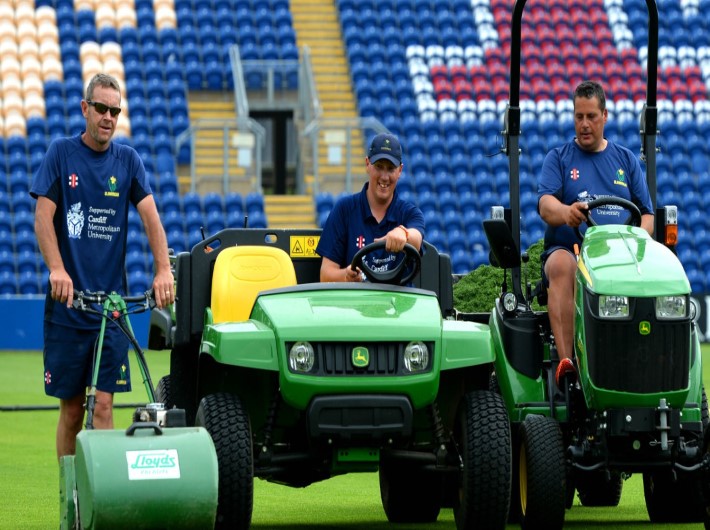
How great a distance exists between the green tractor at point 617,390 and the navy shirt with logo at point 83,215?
1716 millimetres

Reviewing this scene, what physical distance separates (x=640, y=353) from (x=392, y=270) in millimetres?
1198

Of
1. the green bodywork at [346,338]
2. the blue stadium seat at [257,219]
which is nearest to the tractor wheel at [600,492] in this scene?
the green bodywork at [346,338]

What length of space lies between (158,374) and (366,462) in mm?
10918

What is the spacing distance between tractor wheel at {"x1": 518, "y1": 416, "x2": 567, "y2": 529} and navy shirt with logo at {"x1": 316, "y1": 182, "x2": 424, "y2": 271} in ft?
4.08

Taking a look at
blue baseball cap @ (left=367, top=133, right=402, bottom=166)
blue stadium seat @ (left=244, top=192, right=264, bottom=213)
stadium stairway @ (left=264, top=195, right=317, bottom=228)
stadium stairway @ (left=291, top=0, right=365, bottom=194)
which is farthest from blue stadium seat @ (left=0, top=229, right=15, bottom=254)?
blue baseball cap @ (left=367, top=133, right=402, bottom=166)

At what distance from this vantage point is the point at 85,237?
6.75 m

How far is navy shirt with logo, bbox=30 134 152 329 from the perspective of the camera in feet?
22.1

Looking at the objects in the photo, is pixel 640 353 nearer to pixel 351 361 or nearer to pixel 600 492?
pixel 351 361

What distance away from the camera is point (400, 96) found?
2570 centimetres

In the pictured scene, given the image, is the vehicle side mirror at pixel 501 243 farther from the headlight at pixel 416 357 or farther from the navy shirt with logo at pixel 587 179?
the headlight at pixel 416 357

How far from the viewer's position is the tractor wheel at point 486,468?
589cm

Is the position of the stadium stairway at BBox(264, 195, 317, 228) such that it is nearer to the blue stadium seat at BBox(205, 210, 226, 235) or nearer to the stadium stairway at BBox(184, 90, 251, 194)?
the stadium stairway at BBox(184, 90, 251, 194)

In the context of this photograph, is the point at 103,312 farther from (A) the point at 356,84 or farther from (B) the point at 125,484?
(A) the point at 356,84

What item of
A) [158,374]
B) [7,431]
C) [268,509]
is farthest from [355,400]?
[158,374]
